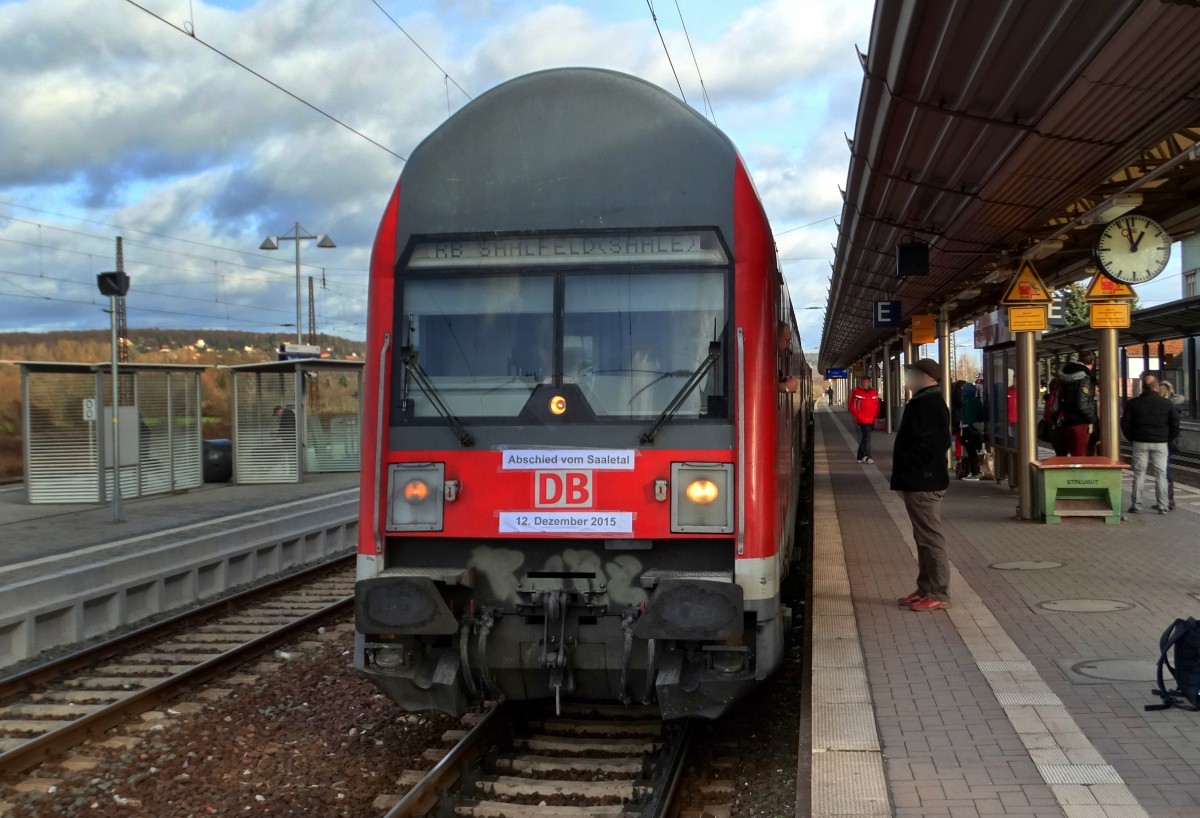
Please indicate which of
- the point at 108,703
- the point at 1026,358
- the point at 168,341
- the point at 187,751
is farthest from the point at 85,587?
the point at 168,341

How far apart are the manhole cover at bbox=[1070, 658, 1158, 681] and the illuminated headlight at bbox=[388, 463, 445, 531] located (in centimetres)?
376

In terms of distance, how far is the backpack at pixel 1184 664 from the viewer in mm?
5867

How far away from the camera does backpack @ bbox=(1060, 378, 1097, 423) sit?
14.8m

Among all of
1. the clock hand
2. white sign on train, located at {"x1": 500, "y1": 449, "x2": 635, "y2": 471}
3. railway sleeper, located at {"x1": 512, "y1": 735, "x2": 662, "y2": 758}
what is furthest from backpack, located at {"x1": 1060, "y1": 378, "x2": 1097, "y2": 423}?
white sign on train, located at {"x1": 500, "y1": 449, "x2": 635, "y2": 471}

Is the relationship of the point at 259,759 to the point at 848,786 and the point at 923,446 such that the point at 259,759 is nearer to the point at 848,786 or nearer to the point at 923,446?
the point at 848,786

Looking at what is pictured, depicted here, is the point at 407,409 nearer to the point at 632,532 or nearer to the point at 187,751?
the point at 632,532

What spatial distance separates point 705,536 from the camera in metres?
5.76

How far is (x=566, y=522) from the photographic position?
5840mm

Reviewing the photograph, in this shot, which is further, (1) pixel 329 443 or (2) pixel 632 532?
(1) pixel 329 443

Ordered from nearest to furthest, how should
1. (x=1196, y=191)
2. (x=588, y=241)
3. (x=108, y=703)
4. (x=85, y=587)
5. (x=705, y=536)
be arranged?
1. (x=705, y=536)
2. (x=588, y=241)
3. (x=108, y=703)
4. (x=85, y=587)
5. (x=1196, y=191)

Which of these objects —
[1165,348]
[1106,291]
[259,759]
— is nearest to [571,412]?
[259,759]

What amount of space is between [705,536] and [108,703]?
15.2ft

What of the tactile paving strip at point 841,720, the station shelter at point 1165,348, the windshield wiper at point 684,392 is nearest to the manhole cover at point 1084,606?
the tactile paving strip at point 841,720

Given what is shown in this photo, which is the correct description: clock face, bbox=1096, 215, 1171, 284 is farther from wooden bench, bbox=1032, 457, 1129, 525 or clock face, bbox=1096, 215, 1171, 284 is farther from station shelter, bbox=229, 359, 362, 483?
station shelter, bbox=229, 359, 362, 483
